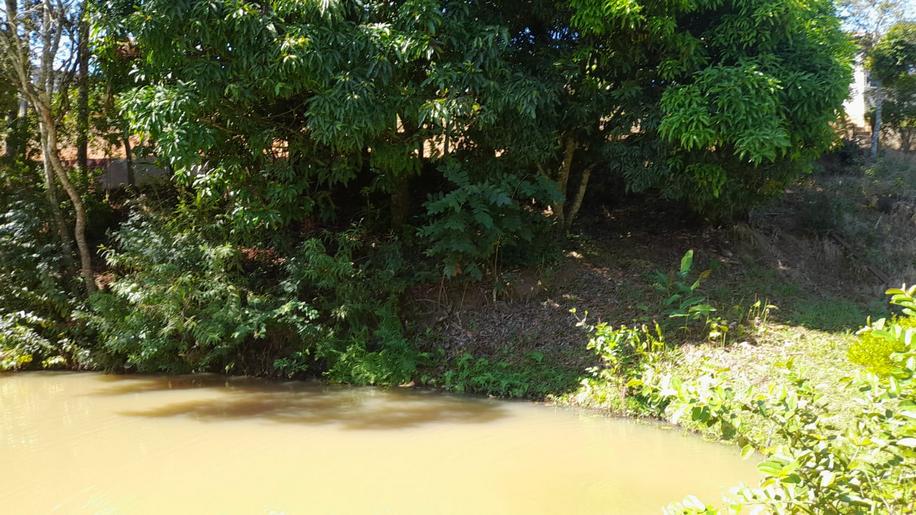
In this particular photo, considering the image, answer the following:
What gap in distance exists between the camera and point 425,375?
26.4 feet

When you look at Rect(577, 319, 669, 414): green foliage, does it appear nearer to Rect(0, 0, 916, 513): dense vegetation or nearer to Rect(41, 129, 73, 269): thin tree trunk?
Rect(0, 0, 916, 513): dense vegetation

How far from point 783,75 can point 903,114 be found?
7.10 meters

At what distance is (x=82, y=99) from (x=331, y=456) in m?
8.44

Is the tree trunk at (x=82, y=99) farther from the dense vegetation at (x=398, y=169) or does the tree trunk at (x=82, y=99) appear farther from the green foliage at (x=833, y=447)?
the green foliage at (x=833, y=447)

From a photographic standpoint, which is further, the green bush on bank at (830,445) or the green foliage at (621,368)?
the green foliage at (621,368)

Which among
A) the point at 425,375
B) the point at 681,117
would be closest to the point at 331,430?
the point at 425,375

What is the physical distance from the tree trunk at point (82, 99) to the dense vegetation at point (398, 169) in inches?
2.9

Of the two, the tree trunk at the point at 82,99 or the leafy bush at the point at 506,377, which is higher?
the tree trunk at the point at 82,99

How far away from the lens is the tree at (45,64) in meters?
8.95

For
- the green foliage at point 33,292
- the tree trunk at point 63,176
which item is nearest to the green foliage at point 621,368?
the green foliage at point 33,292

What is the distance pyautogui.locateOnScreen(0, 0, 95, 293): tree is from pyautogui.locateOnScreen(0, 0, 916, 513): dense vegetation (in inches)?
2.1

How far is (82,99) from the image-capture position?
1075 cm

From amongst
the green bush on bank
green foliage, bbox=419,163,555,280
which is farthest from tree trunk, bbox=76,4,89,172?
the green bush on bank

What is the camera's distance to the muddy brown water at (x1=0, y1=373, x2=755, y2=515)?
470 centimetres
